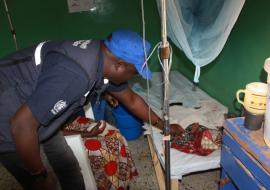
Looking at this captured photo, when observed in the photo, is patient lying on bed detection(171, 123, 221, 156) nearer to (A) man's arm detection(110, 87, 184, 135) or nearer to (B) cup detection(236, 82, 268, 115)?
(A) man's arm detection(110, 87, 184, 135)

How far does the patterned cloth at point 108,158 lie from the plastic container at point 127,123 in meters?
0.48

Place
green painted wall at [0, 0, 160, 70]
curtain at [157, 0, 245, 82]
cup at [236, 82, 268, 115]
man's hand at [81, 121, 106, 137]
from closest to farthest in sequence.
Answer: cup at [236, 82, 268, 115] → curtain at [157, 0, 245, 82] → man's hand at [81, 121, 106, 137] → green painted wall at [0, 0, 160, 70]

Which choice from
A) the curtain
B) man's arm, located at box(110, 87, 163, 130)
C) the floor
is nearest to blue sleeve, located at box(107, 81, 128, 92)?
man's arm, located at box(110, 87, 163, 130)

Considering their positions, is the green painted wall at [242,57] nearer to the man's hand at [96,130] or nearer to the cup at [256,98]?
the cup at [256,98]

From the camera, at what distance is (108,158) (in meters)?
1.69

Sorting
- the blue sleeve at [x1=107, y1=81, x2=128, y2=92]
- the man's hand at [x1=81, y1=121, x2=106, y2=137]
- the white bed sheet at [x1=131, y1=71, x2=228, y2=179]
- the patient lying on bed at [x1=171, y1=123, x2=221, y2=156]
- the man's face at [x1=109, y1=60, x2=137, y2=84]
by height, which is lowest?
the white bed sheet at [x1=131, y1=71, x2=228, y2=179]

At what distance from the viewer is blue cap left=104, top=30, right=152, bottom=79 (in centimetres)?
116

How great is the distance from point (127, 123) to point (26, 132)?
145cm

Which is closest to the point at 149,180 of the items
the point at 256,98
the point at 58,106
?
the point at 256,98

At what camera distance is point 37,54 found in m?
1.20

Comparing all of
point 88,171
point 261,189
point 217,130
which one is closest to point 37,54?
point 88,171

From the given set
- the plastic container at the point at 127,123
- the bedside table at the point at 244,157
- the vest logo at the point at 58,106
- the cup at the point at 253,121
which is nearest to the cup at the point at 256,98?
the cup at the point at 253,121

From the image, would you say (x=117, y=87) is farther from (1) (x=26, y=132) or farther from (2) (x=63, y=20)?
(2) (x=63, y=20)

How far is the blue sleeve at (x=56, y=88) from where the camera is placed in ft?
3.30
